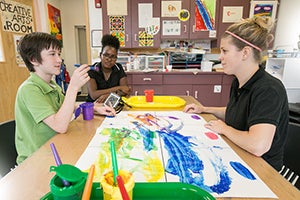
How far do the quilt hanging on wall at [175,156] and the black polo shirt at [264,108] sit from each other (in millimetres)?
173

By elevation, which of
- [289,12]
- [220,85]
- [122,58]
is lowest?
[220,85]

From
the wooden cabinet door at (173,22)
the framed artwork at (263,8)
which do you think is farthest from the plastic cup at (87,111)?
the framed artwork at (263,8)

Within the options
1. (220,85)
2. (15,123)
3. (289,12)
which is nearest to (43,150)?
(15,123)

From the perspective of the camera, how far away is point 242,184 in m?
0.56

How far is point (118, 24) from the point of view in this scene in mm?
3000

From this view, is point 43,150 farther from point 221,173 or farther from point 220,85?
point 220,85

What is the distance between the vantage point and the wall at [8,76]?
2591 millimetres

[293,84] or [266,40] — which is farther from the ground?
[266,40]

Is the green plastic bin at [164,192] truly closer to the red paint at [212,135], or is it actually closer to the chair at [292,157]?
the red paint at [212,135]

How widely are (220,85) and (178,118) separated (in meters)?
2.18

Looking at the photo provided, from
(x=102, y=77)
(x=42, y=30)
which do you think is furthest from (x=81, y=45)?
A: (x=102, y=77)

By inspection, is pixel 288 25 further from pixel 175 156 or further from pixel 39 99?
pixel 39 99

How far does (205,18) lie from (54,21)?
10.7ft

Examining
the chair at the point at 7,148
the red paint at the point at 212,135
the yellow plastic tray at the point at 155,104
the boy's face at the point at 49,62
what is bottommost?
the chair at the point at 7,148
